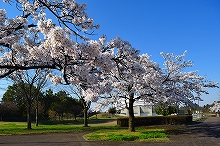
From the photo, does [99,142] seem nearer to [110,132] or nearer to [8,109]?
[110,132]

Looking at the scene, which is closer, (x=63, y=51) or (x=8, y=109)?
(x=63, y=51)

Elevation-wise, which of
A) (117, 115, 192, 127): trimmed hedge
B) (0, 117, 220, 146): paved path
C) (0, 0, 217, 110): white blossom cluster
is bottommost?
(117, 115, 192, 127): trimmed hedge

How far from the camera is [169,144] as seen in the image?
37.5ft

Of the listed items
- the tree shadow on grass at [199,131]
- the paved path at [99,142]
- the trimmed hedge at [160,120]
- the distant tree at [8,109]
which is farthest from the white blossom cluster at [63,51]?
the distant tree at [8,109]

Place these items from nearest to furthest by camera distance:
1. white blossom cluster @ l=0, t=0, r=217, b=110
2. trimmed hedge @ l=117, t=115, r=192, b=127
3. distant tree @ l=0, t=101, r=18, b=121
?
white blossom cluster @ l=0, t=0, r=217, b=110
trimmed hedge @ l=117, t=115, r=192, b=127
distant tree @ l=0, t=101, r=18, b=121

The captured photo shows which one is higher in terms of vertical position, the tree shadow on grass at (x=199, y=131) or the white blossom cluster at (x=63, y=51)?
the white blossom cluster at (x=63, y=51)

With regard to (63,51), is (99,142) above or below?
below

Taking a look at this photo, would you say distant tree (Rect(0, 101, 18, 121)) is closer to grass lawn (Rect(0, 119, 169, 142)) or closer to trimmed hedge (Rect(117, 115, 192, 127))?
grass lawn (Rect(0, 119, 169, 142))

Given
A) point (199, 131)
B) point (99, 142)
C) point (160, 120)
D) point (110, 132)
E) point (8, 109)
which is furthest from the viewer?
point (8, 109)

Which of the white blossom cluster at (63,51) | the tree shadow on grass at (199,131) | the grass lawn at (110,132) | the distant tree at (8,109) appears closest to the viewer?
the white blossom cluster at (63,51)

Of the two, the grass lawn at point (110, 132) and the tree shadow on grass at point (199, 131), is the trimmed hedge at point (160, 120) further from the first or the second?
the tree shadow on grass at point (199, 131)

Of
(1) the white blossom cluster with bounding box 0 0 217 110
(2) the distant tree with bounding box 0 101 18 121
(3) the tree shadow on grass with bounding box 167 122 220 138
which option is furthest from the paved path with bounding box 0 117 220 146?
(2) the distant tree with bounding box 0 101 18 121

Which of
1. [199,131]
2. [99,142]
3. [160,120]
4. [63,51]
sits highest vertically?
[63,51]

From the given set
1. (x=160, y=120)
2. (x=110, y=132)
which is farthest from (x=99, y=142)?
(x=160, y=120)
